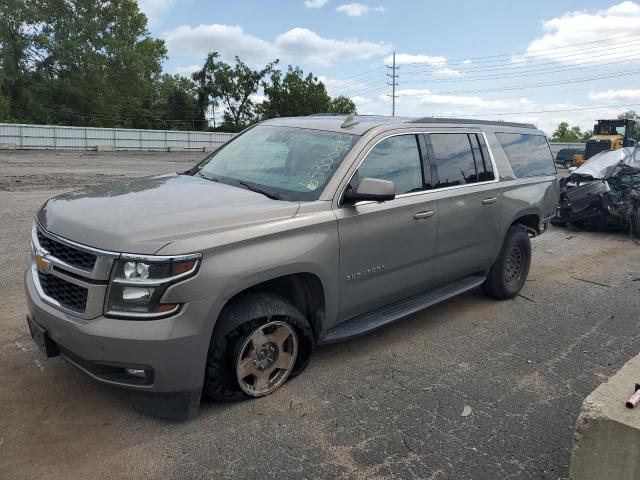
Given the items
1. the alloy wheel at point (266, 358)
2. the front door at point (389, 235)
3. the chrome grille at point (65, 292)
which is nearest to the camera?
the chrome grille at point (65, 292)

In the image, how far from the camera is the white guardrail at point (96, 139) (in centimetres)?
3284

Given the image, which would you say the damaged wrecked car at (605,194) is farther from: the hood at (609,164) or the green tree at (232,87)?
the green tree at (232,87)

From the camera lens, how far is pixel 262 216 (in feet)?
10.7

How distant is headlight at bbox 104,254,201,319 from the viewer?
9.18ft

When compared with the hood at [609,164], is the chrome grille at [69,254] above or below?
below

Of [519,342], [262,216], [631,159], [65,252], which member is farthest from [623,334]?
[631,159]

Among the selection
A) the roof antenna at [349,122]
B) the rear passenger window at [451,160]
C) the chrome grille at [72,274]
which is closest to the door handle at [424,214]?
the rear passenger window at [451,160]

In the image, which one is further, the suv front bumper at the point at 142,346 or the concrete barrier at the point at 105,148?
the concrete barrier at the point at 105,148

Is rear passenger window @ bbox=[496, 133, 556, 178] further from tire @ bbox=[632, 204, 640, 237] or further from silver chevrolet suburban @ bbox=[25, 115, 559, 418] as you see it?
tire @ bbox=[632, 204, 640, 237]

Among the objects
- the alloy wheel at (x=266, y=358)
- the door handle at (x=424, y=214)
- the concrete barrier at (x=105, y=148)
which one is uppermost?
the concrete barrier at (x=105, y=148)

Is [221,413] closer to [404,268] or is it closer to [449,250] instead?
[404,268]

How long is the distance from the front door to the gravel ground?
56 centimetres

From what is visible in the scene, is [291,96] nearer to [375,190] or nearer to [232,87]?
[232,87]

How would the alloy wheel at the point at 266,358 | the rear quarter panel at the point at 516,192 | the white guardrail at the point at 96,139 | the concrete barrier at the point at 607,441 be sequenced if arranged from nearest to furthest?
the concrete barrier at the point at 607,441
the alloy wheel at the point at 266,358
the rear quarter panel at the point at 516,192
the white guardrail at the point at 96,139
